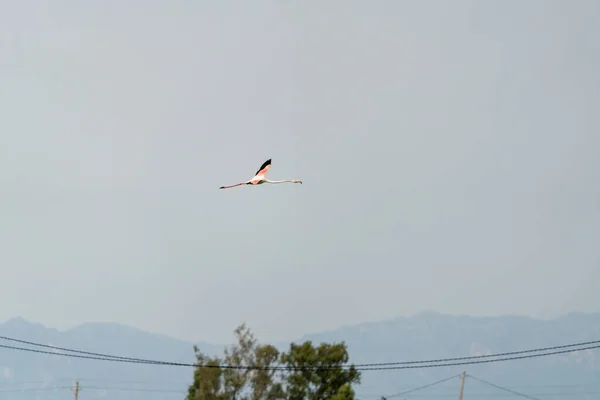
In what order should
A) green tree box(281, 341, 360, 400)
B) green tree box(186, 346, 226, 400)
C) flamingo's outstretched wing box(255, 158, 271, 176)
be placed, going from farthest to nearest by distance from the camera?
green tree box(281, 341, 360, 400), green tree box(186, 346, 226, 400), flamingo's outstretched wing box(255, 158, 271, 176)

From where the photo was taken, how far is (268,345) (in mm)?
115938

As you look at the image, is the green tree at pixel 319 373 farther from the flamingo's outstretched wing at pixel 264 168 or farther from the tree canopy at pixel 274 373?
the flamingo's outstretched wing at pixel 264 168

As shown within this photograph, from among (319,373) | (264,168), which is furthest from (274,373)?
(264,168)

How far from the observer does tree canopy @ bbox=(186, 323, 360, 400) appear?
372ft

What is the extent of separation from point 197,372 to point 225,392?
3.54 metres

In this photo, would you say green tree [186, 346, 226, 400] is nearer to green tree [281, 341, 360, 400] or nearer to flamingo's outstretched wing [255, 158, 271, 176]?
green tree [281, 341, 360, 400]

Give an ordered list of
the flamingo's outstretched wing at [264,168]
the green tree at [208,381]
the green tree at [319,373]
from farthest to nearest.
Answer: the green tree at [319,373]
the green tree at [208,381]
the flamingo's outstretched wing at [264,168]

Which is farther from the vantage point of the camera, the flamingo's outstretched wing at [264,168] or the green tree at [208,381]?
the green tree at [208,381]

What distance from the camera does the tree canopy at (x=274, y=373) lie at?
11344 cm

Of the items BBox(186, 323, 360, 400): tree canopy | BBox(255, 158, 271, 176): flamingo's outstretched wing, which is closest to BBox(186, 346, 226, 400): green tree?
BBox(186, 323, 360, 400): tree canopy

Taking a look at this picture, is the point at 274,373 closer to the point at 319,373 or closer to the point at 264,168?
the point at 319,373

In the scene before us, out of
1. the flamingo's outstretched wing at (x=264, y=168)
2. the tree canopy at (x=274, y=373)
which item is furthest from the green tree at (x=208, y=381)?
the flamingo's outstretched wing at (x=264, y=168)

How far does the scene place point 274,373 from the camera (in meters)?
116

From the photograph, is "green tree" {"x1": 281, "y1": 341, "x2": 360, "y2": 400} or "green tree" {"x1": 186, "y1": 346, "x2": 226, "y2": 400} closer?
"green tree" {"x1": 186, "y1": 346, "x2": 226, "y2": 400}
